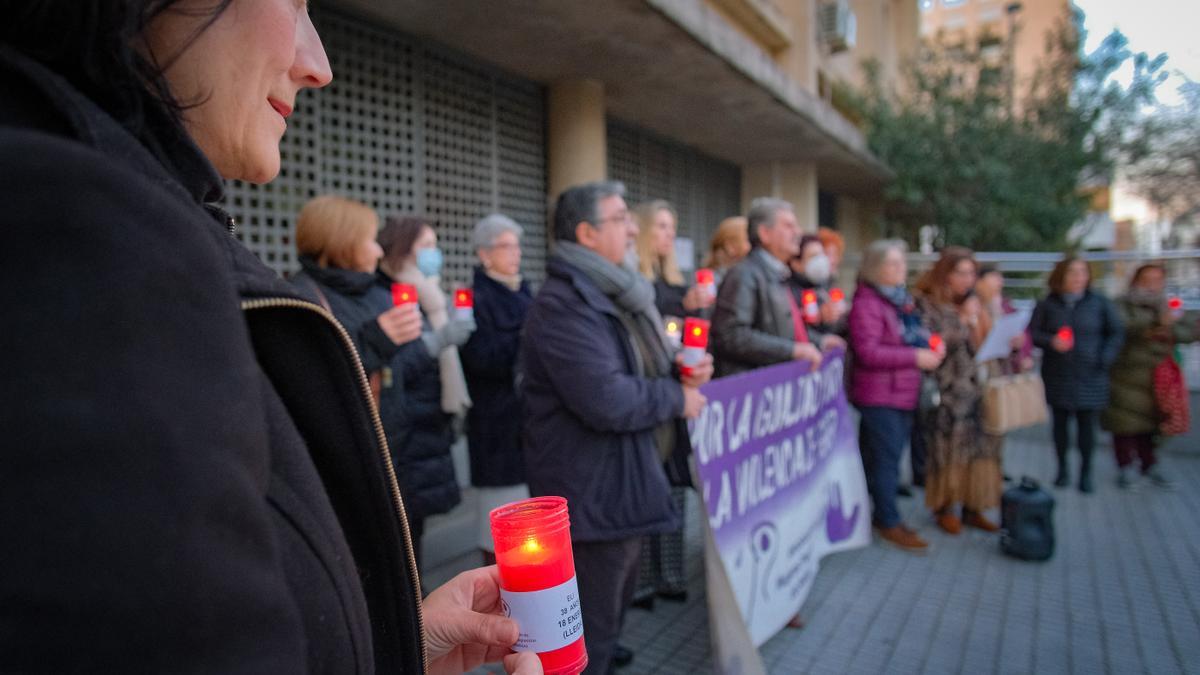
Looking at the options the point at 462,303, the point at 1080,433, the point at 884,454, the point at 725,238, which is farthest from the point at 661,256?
the point at 1080,433

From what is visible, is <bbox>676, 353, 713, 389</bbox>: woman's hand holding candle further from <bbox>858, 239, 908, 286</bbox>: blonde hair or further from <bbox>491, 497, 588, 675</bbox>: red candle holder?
<bbox>858, 239, 908, 286</bbox>: blonde hair

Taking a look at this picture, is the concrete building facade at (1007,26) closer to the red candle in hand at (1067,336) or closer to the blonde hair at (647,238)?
the red candle in hand at (1067,336)

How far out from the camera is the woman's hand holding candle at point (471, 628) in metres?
0.99

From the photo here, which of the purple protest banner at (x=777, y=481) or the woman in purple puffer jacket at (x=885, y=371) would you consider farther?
the woman in purple puffer jacket at (x=885, y=371)

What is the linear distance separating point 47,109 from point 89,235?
0.51ft

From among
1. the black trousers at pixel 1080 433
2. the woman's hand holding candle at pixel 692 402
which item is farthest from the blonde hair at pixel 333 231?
the black trousers at pixel 1080 433

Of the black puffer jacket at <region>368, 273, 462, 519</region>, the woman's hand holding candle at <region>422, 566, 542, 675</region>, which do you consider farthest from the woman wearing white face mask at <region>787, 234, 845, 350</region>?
the woman's hand holding candle at <region>422, 566, 542, 675</region>

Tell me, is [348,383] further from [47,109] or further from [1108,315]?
[1108,315]

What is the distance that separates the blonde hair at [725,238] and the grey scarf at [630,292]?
2.46m

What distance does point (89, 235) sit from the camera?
1.45 feet

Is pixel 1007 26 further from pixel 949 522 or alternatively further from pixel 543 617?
pixel 543 617

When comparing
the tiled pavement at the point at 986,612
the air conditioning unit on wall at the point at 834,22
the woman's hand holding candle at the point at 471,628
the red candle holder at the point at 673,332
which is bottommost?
the tiled pavement at the point at 986,612

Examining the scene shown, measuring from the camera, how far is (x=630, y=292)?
2625 millimetres

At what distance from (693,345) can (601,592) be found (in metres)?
0.97
